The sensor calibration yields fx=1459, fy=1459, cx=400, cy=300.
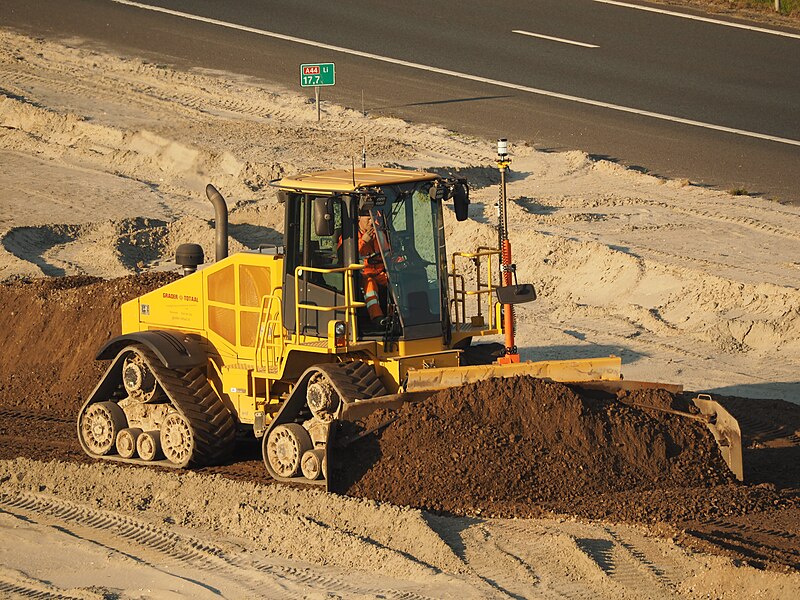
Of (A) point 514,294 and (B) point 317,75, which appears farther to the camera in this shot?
(B) point 317,75

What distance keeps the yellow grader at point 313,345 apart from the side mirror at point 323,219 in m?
0.02

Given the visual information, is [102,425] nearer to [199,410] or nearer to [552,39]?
[199,410]

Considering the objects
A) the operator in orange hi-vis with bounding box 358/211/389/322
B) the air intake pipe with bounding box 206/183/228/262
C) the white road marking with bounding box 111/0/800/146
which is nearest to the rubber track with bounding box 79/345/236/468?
the air intake pipe with bounding box 206/183/228/262

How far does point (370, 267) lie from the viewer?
13.1m

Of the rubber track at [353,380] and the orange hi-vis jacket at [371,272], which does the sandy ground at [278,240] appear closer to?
the rubber track at [353,380]

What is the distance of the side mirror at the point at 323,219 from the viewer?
12500mm

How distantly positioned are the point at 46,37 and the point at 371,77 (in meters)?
7.70

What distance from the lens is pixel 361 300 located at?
13.1 meters

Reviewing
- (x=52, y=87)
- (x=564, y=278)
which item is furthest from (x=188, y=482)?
(x=52, y=87)

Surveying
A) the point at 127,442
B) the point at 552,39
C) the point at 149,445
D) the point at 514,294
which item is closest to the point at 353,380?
the point at 514,294

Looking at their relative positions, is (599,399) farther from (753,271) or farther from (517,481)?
(753,271)

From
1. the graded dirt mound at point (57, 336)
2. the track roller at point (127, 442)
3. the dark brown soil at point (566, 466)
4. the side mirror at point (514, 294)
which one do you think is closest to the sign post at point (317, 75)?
the graded dirt mound at point (57, 336)

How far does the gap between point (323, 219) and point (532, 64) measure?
19263mm

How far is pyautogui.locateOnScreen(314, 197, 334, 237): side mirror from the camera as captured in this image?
1250 centimetres
